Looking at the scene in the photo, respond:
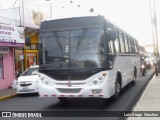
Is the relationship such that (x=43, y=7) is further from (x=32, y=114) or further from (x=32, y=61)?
(x=32, y=114)

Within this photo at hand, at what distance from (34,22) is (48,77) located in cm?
1686

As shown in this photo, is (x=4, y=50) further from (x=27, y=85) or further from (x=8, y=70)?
(x=27, y=85)

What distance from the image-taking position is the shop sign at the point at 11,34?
840 inches

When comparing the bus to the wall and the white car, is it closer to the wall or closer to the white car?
the white car

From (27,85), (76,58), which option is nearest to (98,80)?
(76,58)

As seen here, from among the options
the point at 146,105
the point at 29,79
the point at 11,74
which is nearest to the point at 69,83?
the point at 146,105

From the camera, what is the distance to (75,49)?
36.9 ft

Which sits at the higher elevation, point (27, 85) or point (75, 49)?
point (75, 49)

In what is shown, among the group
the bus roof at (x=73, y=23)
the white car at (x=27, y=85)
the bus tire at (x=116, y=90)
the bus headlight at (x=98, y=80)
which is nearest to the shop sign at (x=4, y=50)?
the white car at (x=27, y=85)

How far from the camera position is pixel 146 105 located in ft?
34.9

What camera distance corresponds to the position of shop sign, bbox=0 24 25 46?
840 inches

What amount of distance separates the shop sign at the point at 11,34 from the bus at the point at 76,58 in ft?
33.1

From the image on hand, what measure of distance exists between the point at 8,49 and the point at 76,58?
516 inches

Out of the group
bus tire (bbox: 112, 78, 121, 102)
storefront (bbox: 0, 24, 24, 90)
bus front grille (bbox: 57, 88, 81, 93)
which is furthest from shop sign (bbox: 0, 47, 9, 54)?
bus front grille (bbox: 57, 88, 81, 93)
